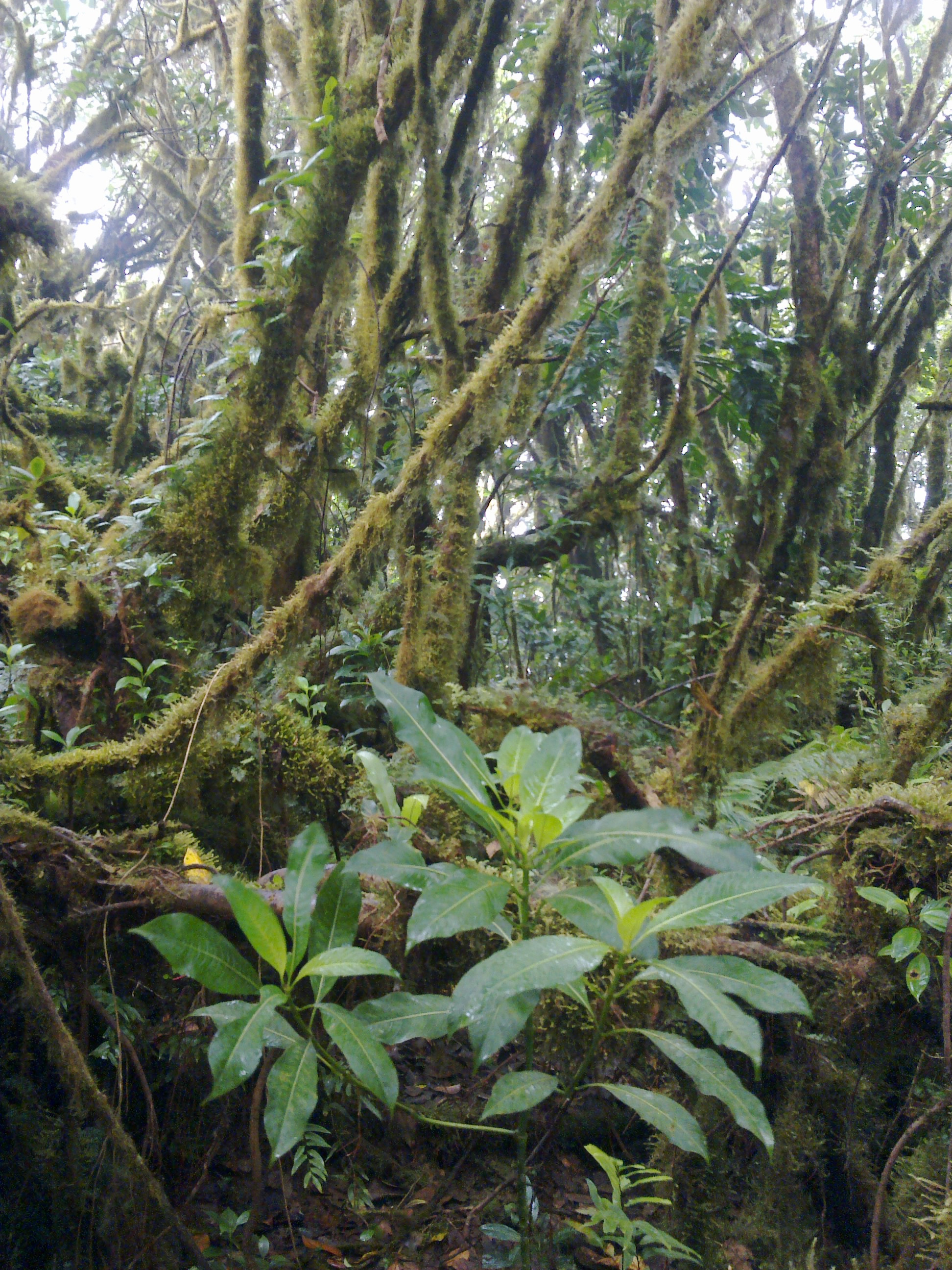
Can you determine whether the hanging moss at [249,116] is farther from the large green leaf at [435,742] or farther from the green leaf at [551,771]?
the green leaf at [551,771]

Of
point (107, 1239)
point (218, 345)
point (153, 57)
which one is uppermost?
point (153, 57)

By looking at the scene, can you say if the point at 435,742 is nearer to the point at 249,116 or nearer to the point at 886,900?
the point at 886,900

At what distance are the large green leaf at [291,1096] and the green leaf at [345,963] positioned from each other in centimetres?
12

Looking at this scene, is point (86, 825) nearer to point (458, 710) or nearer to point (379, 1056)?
point (458, 710)

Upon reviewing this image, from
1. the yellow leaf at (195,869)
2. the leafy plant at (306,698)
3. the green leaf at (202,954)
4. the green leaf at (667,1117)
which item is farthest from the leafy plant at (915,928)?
the leafy plant at (306,698)

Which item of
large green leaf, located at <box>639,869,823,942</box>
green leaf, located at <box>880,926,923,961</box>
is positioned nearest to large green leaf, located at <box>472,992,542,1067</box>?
large green leaf, located at <box>639,869,823,942</box>

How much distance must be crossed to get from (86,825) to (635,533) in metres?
3.88

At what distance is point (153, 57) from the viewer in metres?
6.28

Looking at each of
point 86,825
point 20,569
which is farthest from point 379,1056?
point 20,569

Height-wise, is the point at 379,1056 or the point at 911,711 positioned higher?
the point at 911,711

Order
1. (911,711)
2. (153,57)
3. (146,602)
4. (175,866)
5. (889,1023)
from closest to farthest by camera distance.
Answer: (889,1023), (175,866), (911,711), (146,602), (153,57)

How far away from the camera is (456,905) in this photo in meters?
1.12

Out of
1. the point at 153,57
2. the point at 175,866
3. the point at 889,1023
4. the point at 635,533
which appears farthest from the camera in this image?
the point at 153,57

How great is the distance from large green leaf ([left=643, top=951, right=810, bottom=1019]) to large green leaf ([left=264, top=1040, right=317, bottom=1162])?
23.5 inches
